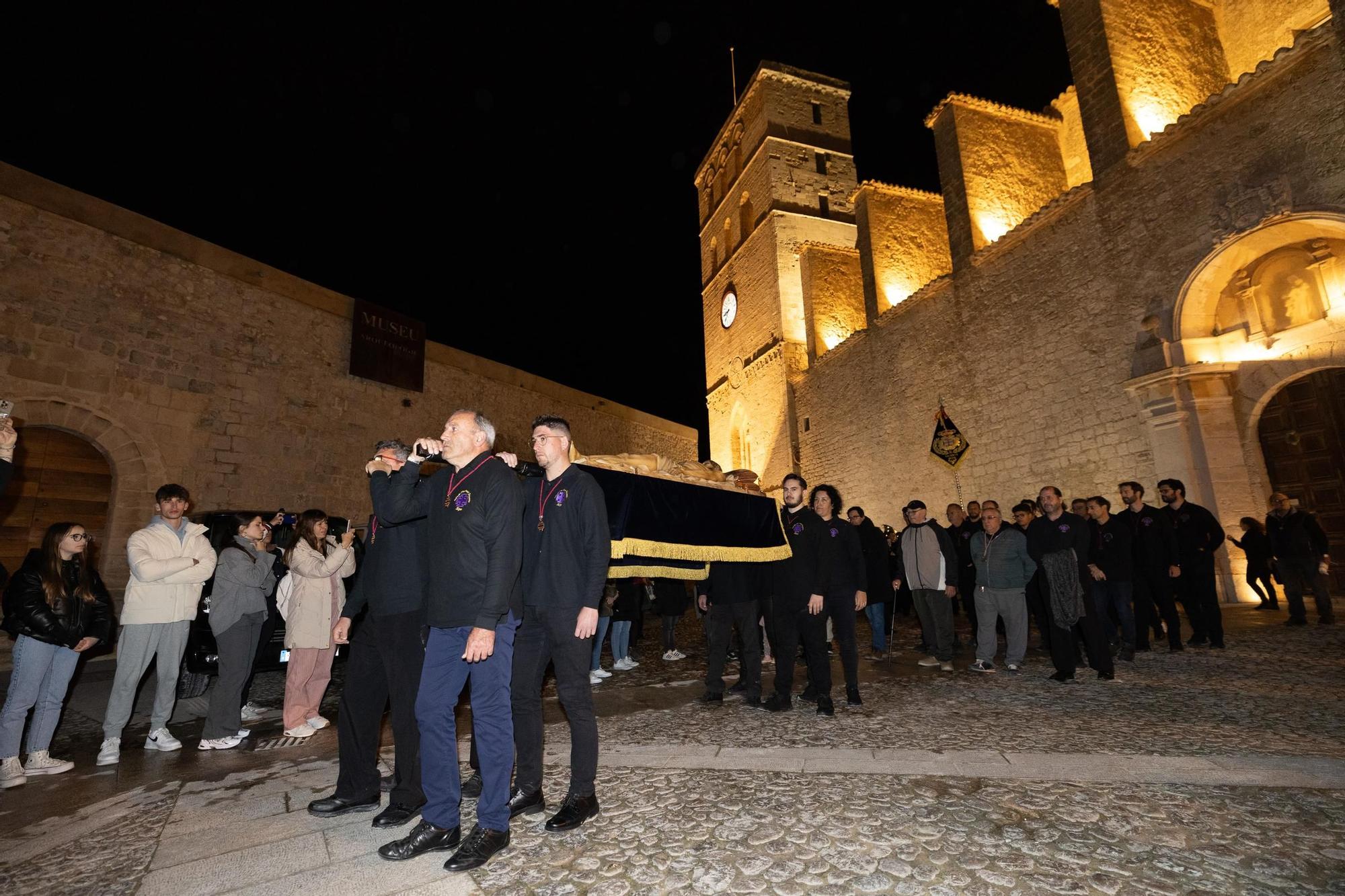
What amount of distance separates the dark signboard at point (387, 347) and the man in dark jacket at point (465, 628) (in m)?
9.90

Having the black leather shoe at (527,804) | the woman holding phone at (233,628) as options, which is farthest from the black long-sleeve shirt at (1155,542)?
the woman holding phone at (233,628)

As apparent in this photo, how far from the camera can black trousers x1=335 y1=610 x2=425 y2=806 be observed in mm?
2742

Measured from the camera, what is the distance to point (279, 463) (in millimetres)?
9945

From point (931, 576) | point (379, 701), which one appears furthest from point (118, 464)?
point (931, 576)

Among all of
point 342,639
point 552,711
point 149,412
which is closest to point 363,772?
point 342,639

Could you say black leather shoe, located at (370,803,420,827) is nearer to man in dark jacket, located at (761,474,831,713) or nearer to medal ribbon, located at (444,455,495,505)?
medal ribbon, located at (444,455,495,505)

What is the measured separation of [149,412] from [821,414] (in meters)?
14.9

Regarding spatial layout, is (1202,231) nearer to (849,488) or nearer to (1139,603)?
(1139,603)

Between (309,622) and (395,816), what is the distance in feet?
7.46

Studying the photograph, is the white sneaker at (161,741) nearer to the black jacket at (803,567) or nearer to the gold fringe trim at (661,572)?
the gold fringe trim at (661,572)

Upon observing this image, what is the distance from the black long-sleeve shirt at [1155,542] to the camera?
6.14 metres

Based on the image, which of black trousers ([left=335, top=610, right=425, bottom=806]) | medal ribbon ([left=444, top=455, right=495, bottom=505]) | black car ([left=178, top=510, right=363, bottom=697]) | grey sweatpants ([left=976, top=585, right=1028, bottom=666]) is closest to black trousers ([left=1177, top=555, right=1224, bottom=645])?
grey sweatpants ([left=976, top=585, right=1028, bottom=666])

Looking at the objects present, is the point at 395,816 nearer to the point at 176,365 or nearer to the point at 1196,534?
the point at 1196,534

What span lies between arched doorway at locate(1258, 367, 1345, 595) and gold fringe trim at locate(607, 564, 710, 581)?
9.06 metres
